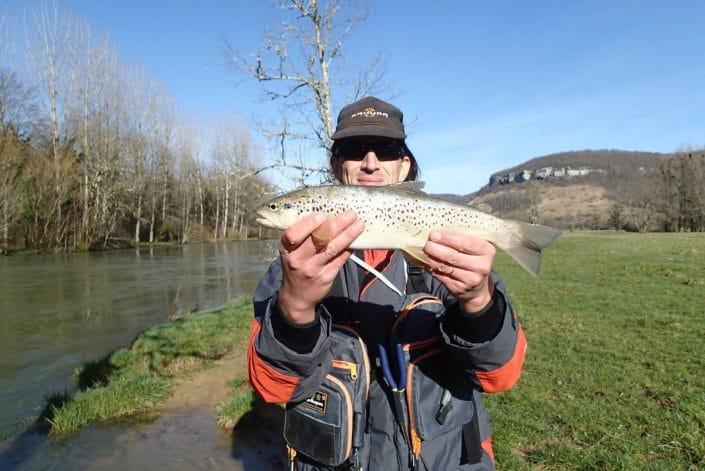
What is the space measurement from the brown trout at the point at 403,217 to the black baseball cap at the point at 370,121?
1.37ft

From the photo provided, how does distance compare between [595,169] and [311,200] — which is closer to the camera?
[311,200]

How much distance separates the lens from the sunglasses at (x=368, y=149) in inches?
118

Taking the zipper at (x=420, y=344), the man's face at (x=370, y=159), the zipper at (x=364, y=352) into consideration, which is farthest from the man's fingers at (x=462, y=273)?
the man's face at (x=370, y=159)

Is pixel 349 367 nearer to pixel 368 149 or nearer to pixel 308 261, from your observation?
pixel 308 261

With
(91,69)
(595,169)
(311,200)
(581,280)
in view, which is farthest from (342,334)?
(595,169)

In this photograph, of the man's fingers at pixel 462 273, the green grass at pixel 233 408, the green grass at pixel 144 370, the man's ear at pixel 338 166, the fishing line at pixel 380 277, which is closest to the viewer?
the man's fingers at pixel 462 273

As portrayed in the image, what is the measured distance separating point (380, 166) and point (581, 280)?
16312 millimetres

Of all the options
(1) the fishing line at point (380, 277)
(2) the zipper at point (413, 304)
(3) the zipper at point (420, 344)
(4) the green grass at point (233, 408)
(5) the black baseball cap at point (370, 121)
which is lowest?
(4) the green grass at point (233, 408)

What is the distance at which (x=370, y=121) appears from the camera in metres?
2.90

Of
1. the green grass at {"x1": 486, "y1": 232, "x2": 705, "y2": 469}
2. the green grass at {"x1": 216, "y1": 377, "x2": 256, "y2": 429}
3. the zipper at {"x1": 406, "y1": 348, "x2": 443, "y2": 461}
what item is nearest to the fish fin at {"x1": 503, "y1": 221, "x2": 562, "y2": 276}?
the zipper at {"x1": 406, "y1": 348, "x2": 443, "y2": 461}

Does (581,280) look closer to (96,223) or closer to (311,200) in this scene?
(311,200)

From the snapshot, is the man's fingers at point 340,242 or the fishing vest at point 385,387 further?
the fishing vest at point 385,387

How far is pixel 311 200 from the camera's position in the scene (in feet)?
8.89

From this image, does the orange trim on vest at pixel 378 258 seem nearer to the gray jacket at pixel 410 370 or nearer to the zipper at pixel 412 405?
the gray jacket at pixel 410 370
